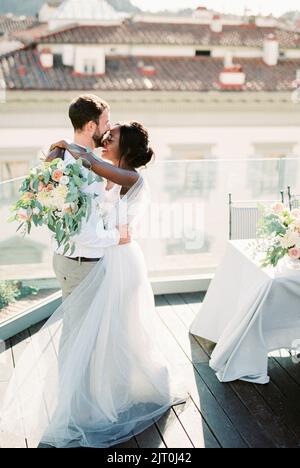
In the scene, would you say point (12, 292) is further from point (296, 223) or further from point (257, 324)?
point (296, 223)

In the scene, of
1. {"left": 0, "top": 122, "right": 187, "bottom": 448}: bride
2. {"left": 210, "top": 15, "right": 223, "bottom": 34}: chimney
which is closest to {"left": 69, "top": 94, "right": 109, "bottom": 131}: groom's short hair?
{"left": 0, "top": 122, "right": 187, "bottom": 448}: bride

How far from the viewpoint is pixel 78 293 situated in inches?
108

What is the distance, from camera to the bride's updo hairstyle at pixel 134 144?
8.57 ft

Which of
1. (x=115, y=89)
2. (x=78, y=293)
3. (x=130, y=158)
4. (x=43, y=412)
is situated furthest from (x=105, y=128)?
(x=115, y=89)

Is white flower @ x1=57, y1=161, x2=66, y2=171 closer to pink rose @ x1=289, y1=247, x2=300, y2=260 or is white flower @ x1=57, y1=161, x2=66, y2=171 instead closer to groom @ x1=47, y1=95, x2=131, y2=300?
groom @ x1=47, y1=95, x2=131, y2=300

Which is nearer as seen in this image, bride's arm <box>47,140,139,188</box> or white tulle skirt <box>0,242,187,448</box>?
bride's arm <box>47,140,139,188</box>

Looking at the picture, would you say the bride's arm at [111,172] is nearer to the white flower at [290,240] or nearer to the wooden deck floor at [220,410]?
the white flower at [290,240]

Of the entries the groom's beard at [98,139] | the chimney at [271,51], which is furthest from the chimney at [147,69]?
the groom's beard at [98,139]

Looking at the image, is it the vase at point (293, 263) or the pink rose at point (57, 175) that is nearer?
the pink rose at point (57, 175)

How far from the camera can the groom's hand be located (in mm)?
2759

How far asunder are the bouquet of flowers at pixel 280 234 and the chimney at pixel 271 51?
1981 cm

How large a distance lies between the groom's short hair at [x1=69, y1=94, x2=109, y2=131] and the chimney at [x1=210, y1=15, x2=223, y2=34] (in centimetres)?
2101

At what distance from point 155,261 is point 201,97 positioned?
577 inches

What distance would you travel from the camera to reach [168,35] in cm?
2153
